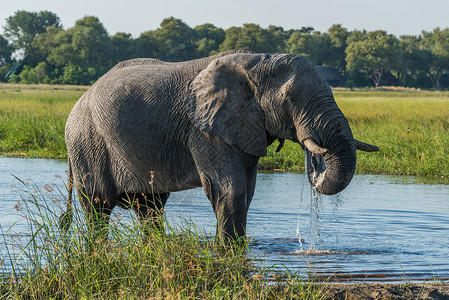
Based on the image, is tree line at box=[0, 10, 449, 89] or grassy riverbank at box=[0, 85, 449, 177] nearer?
grassy riverbank at box=[0, 85, 449, 177]

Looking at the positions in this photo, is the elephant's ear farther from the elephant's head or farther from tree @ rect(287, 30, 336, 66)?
tree @ rect(287, 30, 336, 66)

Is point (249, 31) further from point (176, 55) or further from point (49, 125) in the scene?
point (49, 125)

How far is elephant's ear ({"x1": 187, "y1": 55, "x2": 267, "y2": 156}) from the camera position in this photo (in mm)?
5477

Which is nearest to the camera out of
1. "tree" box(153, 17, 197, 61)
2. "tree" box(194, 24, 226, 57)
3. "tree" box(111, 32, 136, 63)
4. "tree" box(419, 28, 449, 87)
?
"tree" box(111, 32, 136, 63)

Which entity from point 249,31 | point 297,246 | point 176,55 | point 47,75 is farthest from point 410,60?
point 297,246

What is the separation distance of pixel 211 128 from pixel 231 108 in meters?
0.21

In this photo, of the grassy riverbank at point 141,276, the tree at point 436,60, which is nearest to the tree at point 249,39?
the tree at point 436,60

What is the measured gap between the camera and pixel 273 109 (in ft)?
17.9

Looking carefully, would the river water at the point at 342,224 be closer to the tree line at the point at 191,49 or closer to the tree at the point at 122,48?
the tree line at the point at 191,49

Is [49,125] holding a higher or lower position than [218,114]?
lower

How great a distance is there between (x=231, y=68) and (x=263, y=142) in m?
0.61

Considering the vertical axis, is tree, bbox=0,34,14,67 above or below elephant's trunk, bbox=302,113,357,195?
below

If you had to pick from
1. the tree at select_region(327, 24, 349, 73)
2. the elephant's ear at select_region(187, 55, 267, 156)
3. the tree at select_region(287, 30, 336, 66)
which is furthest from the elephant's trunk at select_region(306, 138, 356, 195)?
the tree at select_region(327, 24, 349, 73)

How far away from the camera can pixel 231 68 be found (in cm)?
557
